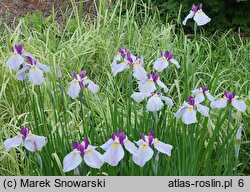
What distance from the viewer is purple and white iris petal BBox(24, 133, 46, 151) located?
1.98 meters

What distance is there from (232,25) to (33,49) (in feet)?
7.06

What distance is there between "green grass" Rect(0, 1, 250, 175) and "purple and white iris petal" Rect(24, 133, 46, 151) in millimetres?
85

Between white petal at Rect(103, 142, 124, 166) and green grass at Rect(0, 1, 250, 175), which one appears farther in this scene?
green grass at Rect(0, 1, 250, 175)

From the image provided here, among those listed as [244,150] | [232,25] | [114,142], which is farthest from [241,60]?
[114,142]

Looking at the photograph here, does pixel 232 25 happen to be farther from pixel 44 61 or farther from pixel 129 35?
pixel 44 61

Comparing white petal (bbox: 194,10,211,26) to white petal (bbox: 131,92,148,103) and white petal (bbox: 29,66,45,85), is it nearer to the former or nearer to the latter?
white petal (bbox: 131,92,148,103)

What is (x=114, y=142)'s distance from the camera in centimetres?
184

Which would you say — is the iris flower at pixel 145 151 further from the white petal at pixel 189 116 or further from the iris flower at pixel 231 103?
the iris flower at pixel 231 103

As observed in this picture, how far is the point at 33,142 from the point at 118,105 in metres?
1.39

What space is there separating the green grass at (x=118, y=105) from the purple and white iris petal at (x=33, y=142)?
85mm

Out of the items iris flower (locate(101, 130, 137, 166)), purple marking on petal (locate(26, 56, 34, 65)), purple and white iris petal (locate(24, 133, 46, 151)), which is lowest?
purple and white iris petal (locate(24, 133, 46, 151))

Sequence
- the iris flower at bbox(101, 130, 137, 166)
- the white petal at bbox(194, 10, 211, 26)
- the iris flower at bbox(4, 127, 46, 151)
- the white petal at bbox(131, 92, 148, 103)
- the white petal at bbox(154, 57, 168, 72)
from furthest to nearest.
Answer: the white petal at bbox(194, 10, 211, 26), the white petal at bbox(154, 57, 168, 72), the white petal at bbox(131, 92, 148, 103), the iris flower at bbox(4, 127, 46, 151), the iris flower at bbox(101, 130, 137, 166)

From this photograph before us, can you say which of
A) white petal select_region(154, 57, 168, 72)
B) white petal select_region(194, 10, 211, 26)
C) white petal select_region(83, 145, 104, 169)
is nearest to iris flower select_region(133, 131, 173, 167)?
white petal select_region(83, 145, 104, 169)

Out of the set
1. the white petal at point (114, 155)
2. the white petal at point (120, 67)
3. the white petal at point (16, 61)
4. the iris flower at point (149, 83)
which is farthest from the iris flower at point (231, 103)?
the white petal at point (16, 61)
